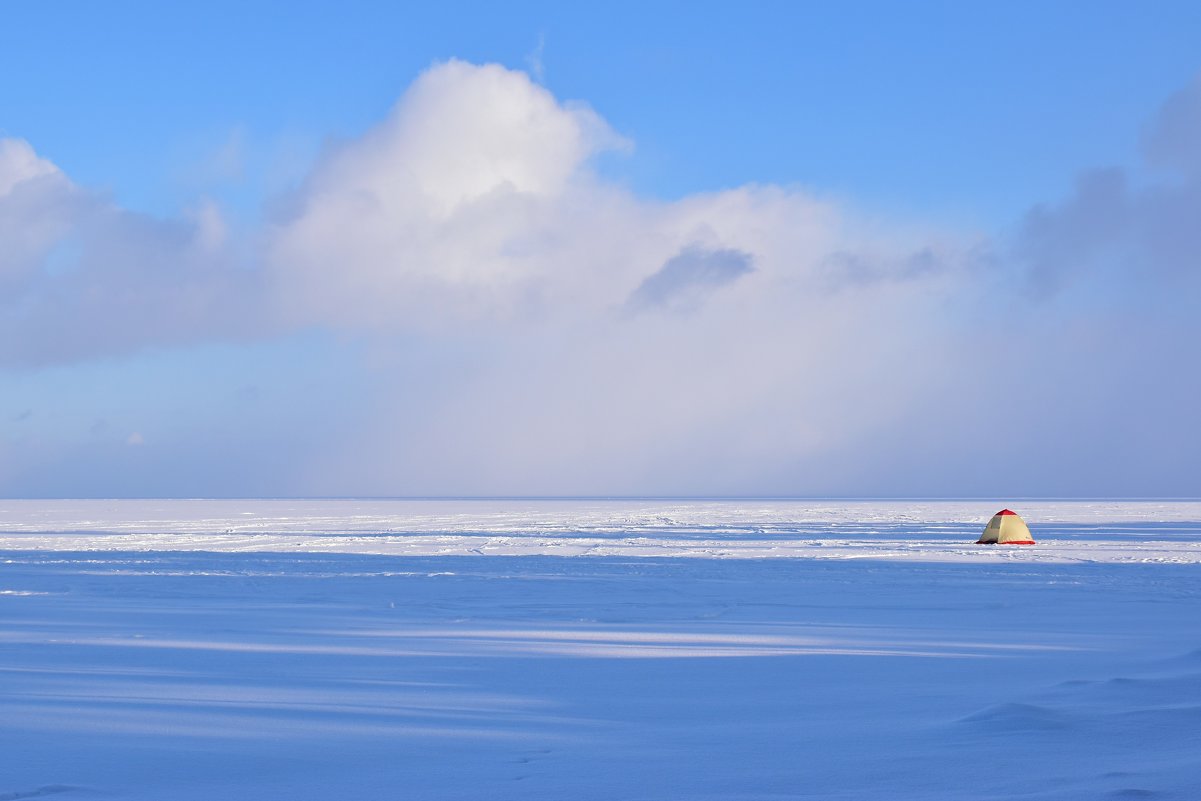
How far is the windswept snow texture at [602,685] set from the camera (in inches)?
189

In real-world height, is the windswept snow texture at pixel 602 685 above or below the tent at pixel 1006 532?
below

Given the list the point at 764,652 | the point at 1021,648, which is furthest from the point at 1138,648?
the point at 764,652

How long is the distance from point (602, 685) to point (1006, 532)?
17570 millimetres

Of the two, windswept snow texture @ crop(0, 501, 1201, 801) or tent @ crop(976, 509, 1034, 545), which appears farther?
tent @ crop(976, 509, 1034, 545)

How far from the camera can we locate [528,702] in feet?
21.5

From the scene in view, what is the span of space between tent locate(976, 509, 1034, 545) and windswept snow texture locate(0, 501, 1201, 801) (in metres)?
6.73

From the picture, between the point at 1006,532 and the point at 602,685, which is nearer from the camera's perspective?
the point at 602,685

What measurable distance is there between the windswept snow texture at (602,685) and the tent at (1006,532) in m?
6.73

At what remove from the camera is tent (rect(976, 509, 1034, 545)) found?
893 inches

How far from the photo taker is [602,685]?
714 centimetres

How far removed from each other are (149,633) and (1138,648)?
7.79 metres

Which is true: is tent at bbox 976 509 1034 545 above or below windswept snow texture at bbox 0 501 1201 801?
above

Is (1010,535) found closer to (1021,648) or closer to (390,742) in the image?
(1021,648)

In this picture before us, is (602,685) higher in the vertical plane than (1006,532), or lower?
lower
